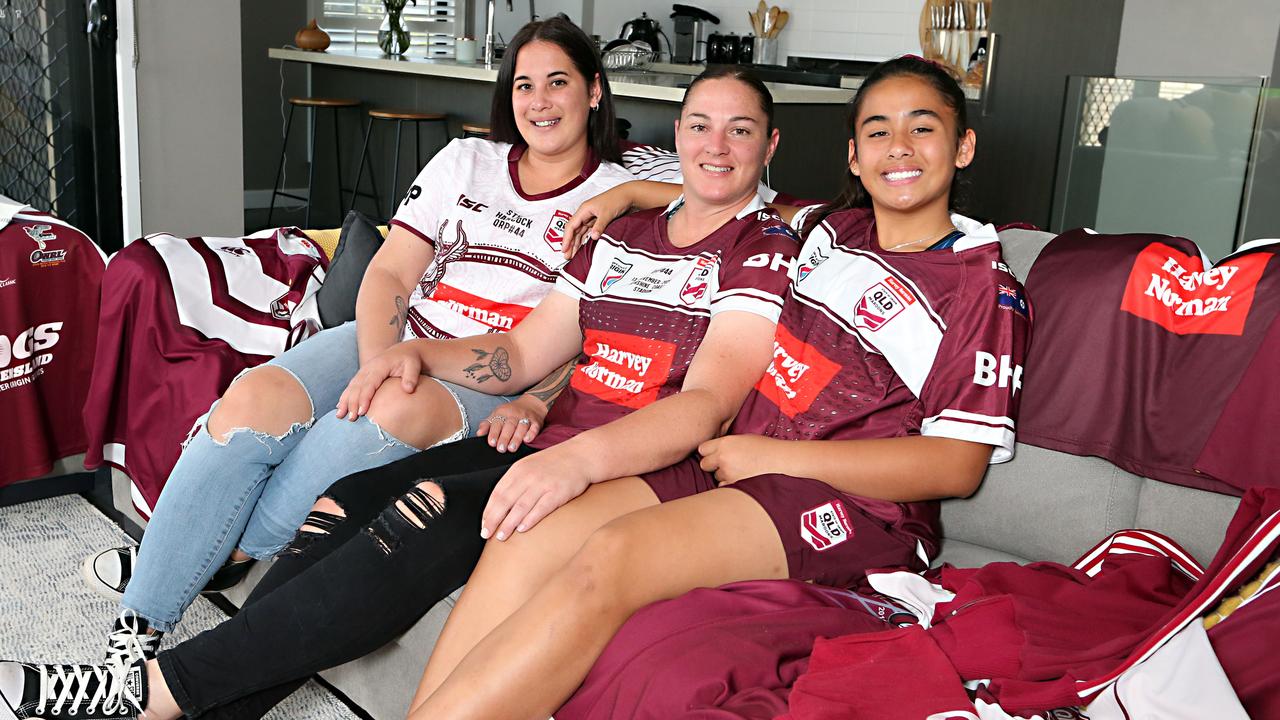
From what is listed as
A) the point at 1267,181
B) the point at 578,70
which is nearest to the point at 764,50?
the point at 1267,181

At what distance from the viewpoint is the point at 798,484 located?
61.7 inches

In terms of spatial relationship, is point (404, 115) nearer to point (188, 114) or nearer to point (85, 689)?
point (188, 114)

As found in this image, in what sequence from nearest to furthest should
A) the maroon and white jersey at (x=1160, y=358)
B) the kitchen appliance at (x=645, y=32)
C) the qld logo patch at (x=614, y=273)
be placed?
the maroon and white jersey at (x=1160, y=358), the qld logo patch at (x=614, y=273), the kitchen appliance at (x=645, y=32)

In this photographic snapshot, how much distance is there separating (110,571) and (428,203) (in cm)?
95

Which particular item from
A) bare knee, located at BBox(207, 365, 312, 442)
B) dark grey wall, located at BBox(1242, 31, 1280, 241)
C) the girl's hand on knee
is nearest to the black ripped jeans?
the girl's hand on knee

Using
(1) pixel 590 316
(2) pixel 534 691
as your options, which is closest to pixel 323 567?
(2) pixel 534 691

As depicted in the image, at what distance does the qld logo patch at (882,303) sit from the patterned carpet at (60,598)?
1.09 m

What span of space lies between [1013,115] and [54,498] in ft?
11.6

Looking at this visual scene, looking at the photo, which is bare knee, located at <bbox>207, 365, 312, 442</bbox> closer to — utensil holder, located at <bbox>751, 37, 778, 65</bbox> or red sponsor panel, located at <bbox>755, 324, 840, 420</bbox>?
red sponsor panel, located at <bbox>755, 324, 840, 420</bbox>

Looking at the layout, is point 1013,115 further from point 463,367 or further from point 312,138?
point 312,138

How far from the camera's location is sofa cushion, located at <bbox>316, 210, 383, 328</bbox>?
2.43 meters

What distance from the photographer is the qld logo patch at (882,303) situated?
166cm

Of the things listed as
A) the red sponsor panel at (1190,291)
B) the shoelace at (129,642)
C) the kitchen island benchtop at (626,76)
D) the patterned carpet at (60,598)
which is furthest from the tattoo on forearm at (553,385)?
the kitchen island benchtop at (626,76)

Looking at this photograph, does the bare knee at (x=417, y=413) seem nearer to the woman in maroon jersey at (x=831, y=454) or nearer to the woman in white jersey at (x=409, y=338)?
the woman in white jersey at (x=409, y=338)
